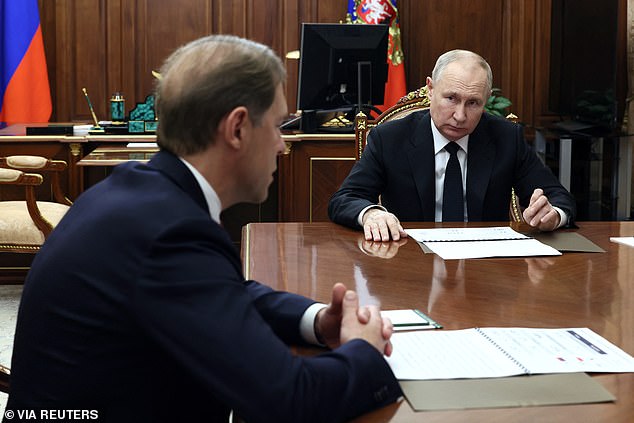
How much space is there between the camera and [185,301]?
1202 millimetres

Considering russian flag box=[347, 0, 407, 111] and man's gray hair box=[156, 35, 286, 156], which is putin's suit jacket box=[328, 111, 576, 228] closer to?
man's gray hair box=[156, 35, 286, 156]

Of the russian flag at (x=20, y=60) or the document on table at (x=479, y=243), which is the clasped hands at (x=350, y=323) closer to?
the document on table at (x=479, y=243)

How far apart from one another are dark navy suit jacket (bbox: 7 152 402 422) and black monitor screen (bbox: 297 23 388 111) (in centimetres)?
388

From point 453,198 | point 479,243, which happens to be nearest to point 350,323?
point 479,243

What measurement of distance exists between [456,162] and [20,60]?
485 cm

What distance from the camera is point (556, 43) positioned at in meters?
6.68

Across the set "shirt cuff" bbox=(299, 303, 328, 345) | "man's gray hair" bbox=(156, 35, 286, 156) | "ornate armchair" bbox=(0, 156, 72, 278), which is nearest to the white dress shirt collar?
"shirt cuff" bbox=(299, 303, 328, 345)

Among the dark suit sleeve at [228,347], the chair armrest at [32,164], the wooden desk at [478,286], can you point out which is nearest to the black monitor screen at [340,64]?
the chair armrest at [32,164]

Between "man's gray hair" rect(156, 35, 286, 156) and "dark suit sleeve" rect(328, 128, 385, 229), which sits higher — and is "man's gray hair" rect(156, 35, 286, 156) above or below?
above

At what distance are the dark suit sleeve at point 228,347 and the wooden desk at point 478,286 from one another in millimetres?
67

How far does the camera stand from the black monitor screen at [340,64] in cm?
523

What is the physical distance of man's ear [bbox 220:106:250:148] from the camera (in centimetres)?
134

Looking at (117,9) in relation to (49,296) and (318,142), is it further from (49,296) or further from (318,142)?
(49,296)

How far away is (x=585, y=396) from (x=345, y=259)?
3.34 ft
